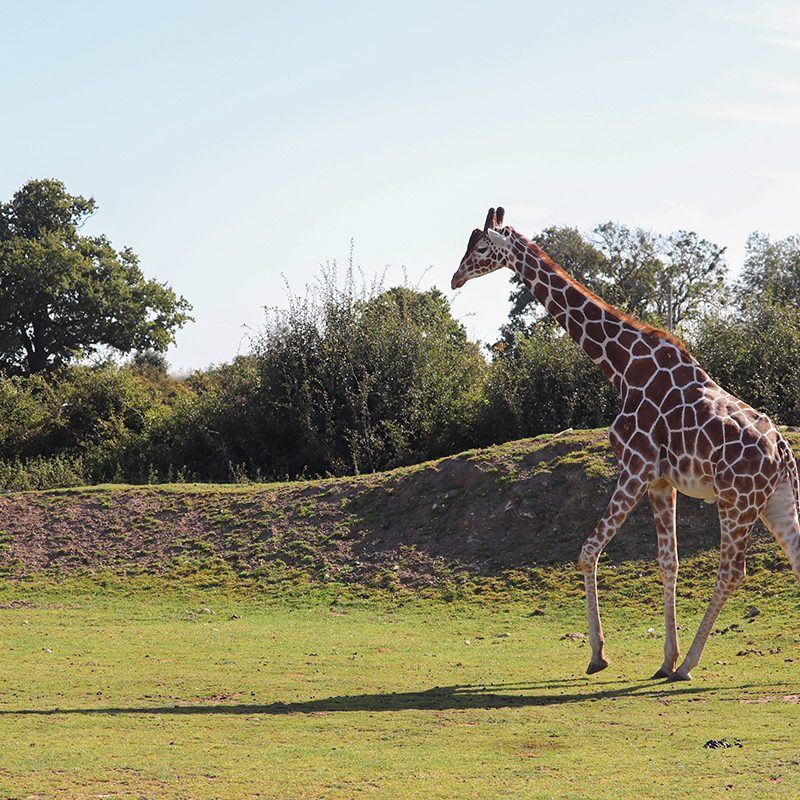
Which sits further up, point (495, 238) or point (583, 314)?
point (495, 238)

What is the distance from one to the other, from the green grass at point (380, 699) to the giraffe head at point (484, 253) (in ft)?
15.3

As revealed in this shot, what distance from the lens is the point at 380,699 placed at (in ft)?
36.4

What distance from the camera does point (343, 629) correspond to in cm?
1638

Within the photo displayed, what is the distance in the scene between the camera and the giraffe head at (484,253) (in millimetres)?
14266

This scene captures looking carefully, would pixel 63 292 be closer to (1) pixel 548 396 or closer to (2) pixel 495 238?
(1) pixel 548 396

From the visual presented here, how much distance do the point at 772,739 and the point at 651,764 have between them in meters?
1.34

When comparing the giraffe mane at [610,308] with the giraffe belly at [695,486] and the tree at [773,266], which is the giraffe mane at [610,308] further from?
the tree at [773,266]

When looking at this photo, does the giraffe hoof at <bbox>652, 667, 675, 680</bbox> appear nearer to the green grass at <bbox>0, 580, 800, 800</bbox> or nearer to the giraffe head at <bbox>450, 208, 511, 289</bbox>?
the green grass at <bbox>0, 580, 800, 800</bbox>

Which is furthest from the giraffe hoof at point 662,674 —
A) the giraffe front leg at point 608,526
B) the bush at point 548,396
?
the bush at point 548,396

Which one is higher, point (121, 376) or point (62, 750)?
point (121, 376)

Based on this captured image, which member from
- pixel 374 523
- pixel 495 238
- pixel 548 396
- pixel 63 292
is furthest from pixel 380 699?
pixel 63 292

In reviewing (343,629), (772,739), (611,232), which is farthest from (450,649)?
(611,232)

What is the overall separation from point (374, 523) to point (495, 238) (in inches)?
314

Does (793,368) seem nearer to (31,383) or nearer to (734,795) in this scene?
(734,795)
